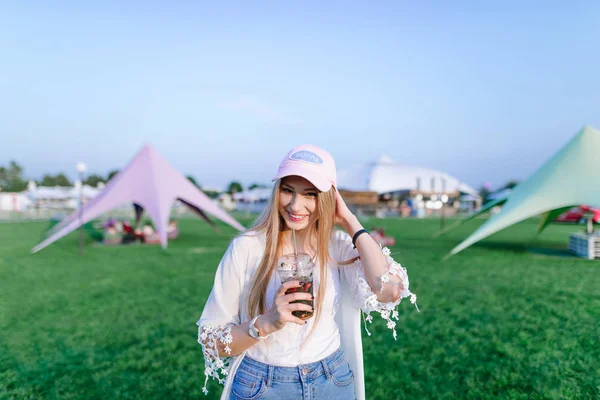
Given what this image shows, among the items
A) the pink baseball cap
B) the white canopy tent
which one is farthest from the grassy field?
the white canopy tent

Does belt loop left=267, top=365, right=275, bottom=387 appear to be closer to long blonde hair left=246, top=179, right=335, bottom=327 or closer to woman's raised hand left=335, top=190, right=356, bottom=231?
long blonde hair left=246, top=179, right=335, bottom=327

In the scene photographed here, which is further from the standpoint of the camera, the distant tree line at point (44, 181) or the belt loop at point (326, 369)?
the distant tree line at point (44, 181)

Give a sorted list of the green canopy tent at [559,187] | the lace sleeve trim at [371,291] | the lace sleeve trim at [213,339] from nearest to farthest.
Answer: the lace sleeve trim at [213,339] → the lace sleeve trim at [371,291] → the green canopy tent at [559,187]

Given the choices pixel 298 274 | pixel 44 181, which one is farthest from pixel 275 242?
pixel 44 181

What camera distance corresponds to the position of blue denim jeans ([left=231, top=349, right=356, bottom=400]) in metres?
1.40

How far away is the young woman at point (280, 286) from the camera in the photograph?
1414 millimetres

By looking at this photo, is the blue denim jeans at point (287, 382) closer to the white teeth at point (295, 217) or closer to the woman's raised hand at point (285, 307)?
the woman's raised hand at point (285, 307)

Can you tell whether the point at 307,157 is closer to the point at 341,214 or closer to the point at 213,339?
the point at 341,214

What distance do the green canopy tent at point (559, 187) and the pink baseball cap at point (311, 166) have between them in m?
6.79

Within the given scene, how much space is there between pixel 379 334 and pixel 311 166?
352 cm

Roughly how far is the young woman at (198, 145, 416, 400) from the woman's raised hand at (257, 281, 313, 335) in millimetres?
25

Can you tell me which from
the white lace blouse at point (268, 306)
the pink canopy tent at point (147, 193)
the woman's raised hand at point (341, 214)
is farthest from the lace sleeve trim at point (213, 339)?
the pink canopy tent at point (147, 193)

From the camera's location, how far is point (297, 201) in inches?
58.1

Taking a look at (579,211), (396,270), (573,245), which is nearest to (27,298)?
(396,270)
